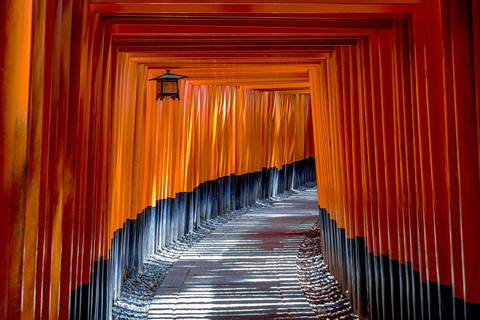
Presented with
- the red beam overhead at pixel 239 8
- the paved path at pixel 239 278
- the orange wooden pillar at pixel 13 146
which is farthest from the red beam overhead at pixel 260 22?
the paved path at pixel 239 278

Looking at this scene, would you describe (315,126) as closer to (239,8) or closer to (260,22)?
(260,22)

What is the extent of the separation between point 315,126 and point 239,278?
10.4 ft

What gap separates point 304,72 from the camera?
10.3 m

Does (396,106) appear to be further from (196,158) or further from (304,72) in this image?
(196,158)

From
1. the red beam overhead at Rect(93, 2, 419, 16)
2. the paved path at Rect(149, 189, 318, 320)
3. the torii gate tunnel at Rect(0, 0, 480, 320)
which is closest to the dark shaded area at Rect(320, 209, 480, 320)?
the torii gate tunnel at Rect(0, 0, 480, 320)

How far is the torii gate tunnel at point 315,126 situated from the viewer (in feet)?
9.18

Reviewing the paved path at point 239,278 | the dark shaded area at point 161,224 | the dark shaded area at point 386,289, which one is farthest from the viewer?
the paved path at point 239,278

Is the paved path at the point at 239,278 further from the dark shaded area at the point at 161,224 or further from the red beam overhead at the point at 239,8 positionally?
the red beam overhead at the point at 239,8

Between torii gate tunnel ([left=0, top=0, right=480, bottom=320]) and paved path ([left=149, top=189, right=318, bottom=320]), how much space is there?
71 centimetres

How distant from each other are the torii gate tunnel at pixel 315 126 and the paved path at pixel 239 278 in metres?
0.71

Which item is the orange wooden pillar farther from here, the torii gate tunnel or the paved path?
the paved path

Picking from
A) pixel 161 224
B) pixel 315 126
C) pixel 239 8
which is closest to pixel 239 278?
pixel 161 224

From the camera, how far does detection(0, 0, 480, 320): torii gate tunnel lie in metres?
2.80

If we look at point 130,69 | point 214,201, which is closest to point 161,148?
point 130,69
